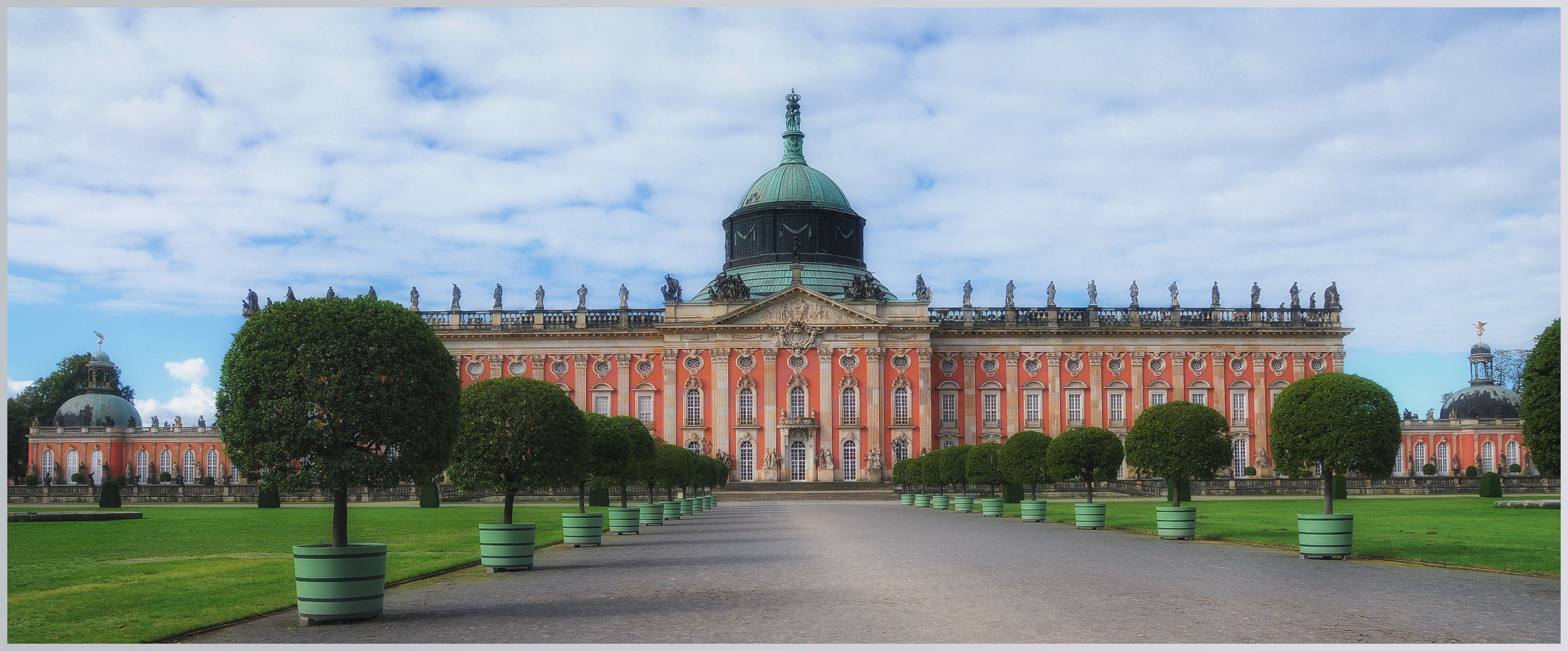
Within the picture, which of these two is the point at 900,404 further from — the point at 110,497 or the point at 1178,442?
the point at 1178,442

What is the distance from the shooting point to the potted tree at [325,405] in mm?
14164

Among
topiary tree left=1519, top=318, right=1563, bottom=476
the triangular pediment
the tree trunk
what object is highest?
the triangular pediment

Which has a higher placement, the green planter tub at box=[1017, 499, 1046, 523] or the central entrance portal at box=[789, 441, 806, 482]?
the green planter tub at box=[1017, 499, 1046, 523]

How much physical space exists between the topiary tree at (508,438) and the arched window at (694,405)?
53.6 metres

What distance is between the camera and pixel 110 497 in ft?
163

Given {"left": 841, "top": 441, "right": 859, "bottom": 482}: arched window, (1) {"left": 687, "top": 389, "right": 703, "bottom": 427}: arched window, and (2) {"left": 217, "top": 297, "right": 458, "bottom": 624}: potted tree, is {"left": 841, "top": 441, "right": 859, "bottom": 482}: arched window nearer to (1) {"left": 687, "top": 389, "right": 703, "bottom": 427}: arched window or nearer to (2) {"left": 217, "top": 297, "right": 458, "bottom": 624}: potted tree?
(1) {"left": 687, "top": 389, "right": 703, "bottom": 427}: arched window

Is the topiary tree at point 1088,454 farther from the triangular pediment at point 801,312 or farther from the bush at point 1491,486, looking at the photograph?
the triangular pediment at point 801,312

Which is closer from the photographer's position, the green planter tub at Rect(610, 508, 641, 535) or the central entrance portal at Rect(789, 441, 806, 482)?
the green planter tub at Rect(610, 508, 641, 535)

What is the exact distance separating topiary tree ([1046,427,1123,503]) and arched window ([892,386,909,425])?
3921 centimetres

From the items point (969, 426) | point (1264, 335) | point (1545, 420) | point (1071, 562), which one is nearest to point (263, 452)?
point (1071, 562)

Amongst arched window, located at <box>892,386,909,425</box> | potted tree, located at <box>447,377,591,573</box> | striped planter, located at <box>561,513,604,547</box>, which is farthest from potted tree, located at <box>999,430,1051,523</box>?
arched window, located at <box>892,386,909,425</box>

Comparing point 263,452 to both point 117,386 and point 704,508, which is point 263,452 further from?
point 117,386

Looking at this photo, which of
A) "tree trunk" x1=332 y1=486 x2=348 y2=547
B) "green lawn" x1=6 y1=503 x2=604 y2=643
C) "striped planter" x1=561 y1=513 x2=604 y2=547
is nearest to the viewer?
"green lawn" x1=6 y1=503 x2=604 y2=643

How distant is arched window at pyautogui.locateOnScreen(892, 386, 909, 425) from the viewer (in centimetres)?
7612
